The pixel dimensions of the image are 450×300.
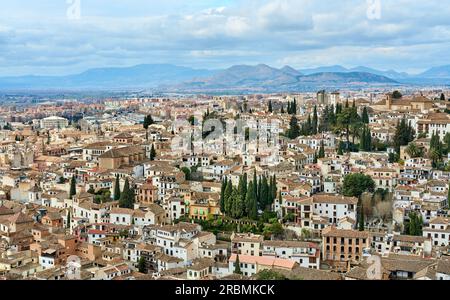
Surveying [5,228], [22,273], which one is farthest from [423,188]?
[5,228]

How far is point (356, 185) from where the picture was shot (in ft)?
26.5

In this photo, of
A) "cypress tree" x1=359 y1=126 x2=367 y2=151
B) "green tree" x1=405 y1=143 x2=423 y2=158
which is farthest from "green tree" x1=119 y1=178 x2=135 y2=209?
"green tree" x1=405 y1=143 x2=423 y2=158

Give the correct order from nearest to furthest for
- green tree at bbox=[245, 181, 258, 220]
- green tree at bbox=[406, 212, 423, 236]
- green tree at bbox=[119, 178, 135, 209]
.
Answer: green tree at bbox=[406, 212, 423, 236] < green tree at bbox=[245, 181, 258, 220] < green tree at bbox=[119, 178, 135, 209]

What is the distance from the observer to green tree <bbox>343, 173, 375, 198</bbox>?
807cm

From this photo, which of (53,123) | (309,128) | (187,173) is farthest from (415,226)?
(53,123)

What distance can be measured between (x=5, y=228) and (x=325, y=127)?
7290 mm

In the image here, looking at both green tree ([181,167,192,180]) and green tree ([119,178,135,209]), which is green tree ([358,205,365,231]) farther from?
green tree ([119,178,135,209])

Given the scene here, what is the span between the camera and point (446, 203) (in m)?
7.53

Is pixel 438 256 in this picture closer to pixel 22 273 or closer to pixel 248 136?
pixel 22 273

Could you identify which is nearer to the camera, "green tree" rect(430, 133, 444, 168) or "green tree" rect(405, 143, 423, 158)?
"green tree" rect(430, 133, 444, 168)

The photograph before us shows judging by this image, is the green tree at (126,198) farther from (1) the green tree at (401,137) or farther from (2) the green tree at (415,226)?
(1) the green tree at (401,137)

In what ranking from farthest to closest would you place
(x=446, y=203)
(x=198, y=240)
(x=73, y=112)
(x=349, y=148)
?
(x=73, y=112) → (x=349, y=148) → (x=446, y=203) → (x=198, y=240)
